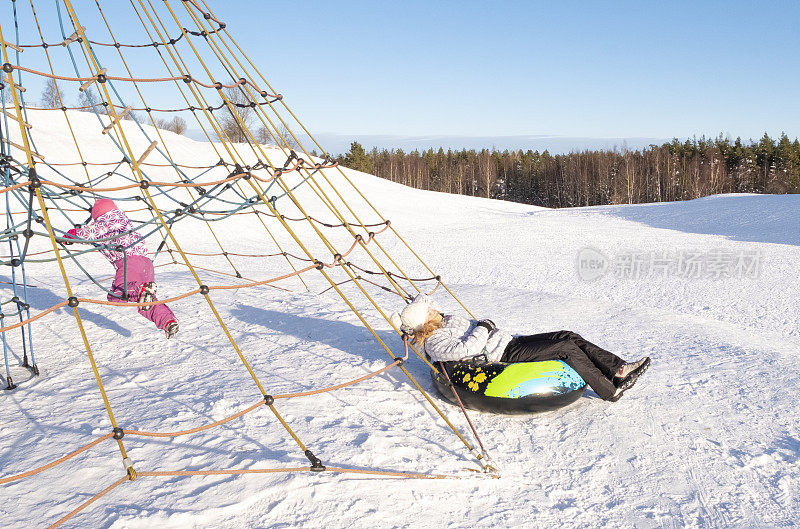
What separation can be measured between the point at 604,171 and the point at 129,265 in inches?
1540

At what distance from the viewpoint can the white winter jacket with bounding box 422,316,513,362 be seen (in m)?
3.52

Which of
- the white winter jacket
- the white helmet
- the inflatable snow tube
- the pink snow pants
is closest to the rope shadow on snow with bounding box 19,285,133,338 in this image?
the pink snow pants

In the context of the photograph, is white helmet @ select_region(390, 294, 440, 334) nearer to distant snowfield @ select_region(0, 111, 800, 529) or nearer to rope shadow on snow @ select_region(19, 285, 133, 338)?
distant snowfield @ select_region(0, 111, 800, 529)

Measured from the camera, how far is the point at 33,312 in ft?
20.0

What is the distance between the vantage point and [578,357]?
3479mm

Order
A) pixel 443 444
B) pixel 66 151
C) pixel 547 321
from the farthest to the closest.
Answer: pixel 66 151, pixel 547 321, pixel 443 444

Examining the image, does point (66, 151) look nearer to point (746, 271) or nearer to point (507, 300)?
point (507, 300)

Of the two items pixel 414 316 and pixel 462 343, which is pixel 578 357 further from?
pixel 414 316

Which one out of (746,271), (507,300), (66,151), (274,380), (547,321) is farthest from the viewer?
(66,151)

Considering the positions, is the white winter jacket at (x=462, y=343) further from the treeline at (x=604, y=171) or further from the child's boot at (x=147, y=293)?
the treeline at (x=604, y=171)

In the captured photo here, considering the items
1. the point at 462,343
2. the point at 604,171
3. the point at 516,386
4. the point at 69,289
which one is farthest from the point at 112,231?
the point at 604,171

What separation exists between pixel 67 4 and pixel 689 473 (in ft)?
16.8

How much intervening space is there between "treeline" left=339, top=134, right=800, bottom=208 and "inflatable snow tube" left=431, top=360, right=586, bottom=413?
3709 cm

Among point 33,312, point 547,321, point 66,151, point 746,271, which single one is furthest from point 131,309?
point 66,151
